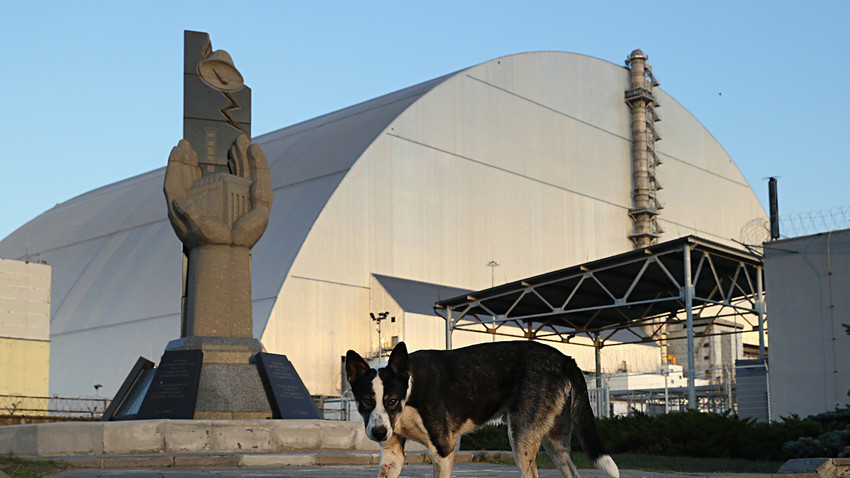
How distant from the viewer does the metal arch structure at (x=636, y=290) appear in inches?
1195

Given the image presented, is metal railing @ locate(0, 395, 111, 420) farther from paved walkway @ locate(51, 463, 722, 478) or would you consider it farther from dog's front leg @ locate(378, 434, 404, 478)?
dog's front leg @ locate(378, 434, 404, 478)

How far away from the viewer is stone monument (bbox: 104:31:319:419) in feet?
52.1

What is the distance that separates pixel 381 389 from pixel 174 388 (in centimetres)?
972

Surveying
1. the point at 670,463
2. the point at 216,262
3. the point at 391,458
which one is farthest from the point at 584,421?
the point at 216,262

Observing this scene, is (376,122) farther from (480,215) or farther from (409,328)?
(409,328)

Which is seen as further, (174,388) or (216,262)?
(216,262)

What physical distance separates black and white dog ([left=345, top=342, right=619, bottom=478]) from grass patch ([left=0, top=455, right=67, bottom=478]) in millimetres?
5592

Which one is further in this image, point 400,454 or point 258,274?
point 258,274

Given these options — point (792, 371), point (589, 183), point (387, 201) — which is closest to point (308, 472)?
point (792, 371)

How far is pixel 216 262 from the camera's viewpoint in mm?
16969

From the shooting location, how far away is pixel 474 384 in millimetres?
7559

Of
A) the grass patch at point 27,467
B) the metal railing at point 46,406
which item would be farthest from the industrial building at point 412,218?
the grass patch at point 27,467

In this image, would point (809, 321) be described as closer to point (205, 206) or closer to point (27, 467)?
point (205, 206)

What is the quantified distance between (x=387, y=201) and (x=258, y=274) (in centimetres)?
717
